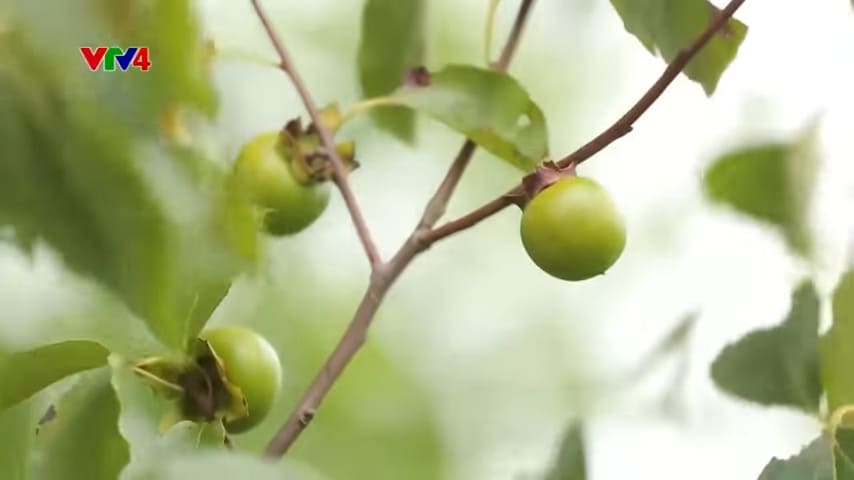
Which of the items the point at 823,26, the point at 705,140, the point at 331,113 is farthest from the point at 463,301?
the point at 331,113

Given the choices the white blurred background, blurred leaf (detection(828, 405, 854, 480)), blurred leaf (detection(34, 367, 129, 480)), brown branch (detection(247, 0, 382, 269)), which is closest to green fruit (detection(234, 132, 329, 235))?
brown branch (detection(247, 0, 382, 269))

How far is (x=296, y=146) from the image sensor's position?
1.48 ft

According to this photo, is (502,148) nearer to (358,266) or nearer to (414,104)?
(414,104)

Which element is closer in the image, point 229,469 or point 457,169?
point 229,469

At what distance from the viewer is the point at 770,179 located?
1.68ft

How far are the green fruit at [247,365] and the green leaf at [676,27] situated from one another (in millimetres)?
177

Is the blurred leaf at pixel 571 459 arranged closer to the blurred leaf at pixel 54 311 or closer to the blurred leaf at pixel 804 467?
the blurred leaf at pixel 804 467

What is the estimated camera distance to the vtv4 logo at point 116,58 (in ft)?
0.69

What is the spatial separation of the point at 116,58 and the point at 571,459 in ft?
0.97

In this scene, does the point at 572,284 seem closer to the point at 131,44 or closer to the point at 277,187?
the point at 277,187

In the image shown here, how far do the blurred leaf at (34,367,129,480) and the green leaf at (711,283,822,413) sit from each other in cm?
29

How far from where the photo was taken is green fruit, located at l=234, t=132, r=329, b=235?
0.44 metres

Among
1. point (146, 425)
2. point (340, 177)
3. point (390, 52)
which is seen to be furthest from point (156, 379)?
point (390, 52)

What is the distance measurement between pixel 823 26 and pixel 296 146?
60cm
